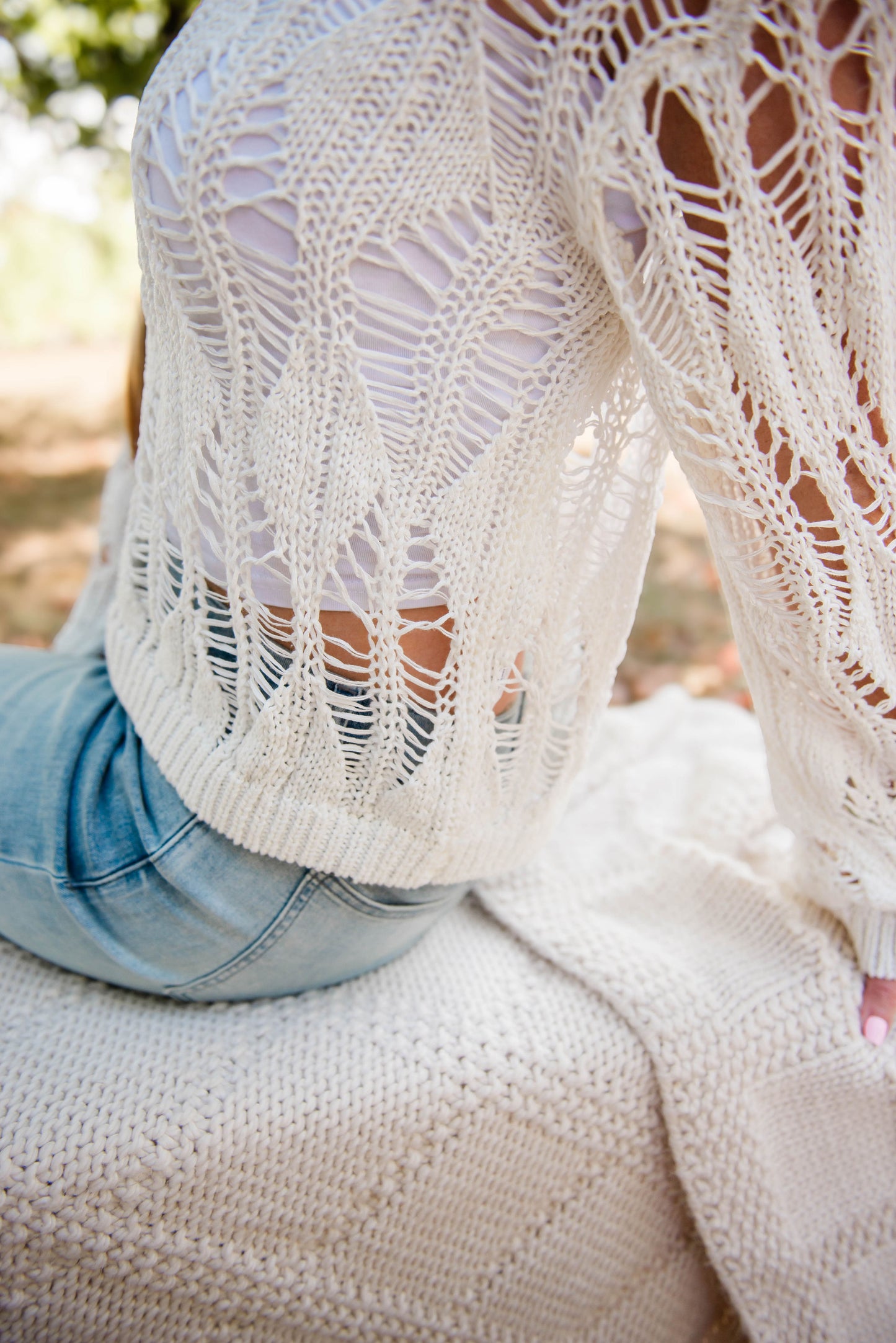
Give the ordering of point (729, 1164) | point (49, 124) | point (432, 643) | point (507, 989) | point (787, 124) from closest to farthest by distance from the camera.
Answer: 1. point (787, 124)
2. point (432, 643)
3. point (729, 1164)
4. point (507, 989)
5. point (49, 124)

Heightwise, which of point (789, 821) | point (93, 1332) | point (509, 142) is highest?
point (509, 142)

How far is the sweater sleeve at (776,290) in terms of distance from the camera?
648mm

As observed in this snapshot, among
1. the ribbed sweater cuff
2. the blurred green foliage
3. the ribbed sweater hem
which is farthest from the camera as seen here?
the blurred green foliage

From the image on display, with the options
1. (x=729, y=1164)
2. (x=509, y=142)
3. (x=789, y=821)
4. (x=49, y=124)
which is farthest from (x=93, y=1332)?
(x=49, y=124)

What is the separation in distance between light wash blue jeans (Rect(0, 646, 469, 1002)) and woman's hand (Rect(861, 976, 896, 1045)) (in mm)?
537

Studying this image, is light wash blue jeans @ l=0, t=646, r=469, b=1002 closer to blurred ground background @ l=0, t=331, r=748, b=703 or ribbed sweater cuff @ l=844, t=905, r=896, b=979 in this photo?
ribbed sweater cuff @ l=844, t=905, r=896, b=979

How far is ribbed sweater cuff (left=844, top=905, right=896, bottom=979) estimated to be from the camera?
3.39ft

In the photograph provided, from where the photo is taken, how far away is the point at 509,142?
70 cm

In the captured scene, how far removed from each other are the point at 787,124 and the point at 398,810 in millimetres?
686

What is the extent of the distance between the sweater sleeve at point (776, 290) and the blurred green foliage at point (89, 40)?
130 inches

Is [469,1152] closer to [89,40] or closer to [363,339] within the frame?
[363,339]

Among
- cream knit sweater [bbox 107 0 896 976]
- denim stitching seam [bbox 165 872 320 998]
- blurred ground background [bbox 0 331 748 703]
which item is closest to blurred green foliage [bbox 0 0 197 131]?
blurred ground background [bbox 0 331 748 703]

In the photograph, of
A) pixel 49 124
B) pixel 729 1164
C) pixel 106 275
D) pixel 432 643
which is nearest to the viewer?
pixel 432 643

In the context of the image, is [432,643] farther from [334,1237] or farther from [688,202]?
[334,1237]
